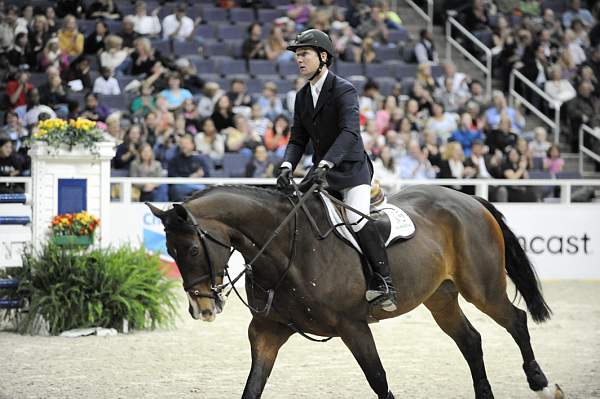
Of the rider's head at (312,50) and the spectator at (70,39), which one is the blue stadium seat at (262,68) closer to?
the spectator at (70,39)

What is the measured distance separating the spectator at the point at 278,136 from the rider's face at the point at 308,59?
362 inches

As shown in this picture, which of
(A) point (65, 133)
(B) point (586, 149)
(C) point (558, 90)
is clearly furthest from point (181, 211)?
(C) point (558, 90)

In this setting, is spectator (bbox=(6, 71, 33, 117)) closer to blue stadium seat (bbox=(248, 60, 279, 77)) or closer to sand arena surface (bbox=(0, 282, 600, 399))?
blue stadium seat (bbox=(248, 60, 279, 77))

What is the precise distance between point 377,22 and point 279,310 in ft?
46.2

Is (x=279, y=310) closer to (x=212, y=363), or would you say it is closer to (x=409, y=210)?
(x=409, y=210)

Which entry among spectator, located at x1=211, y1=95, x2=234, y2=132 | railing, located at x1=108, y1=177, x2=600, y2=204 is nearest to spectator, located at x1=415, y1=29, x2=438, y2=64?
railing, located at x1=108, y1=177, x2=600, y2=204

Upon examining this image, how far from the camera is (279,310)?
6066 millimetres

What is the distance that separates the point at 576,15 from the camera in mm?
21766

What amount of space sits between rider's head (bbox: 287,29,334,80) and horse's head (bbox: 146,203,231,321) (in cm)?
131

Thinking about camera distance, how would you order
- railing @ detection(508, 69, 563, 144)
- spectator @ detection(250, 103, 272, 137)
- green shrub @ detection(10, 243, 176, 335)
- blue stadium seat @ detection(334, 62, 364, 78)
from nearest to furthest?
green shrub @ detection(10, 243, 176, 335)
spectator @ detection(250, 103, 272, 137)
blue stadium seat @ detection(334, 62, 364, 78)
railing @ detection(508, 69, 563, 144)

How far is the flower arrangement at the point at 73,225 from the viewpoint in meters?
10.5

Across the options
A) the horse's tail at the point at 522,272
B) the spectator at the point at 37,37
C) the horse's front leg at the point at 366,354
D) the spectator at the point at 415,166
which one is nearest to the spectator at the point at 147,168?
the spectator at the point at 37,37

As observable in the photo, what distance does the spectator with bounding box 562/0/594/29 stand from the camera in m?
21.6

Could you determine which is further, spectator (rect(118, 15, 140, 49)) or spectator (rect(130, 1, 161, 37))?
spectator (rect(130, 1, 161, 37))
